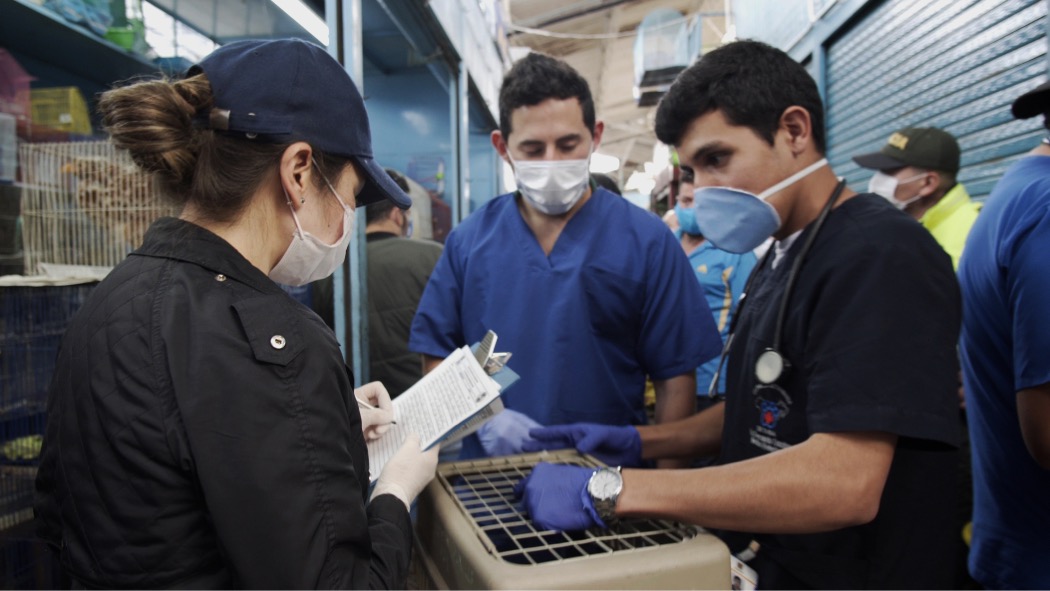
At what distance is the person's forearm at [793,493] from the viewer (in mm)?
943

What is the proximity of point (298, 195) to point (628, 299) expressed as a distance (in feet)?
3.30

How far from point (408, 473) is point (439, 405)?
0.68ft

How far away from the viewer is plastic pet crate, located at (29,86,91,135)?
150cm

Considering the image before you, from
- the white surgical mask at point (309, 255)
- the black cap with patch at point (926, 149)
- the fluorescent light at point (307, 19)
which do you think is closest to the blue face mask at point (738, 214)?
the white surgical mask at point (309, 255)

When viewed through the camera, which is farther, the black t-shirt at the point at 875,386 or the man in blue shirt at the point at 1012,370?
the man in blue shirt at the point at 1012,370

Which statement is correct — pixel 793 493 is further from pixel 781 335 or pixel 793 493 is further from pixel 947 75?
pixel 947 75

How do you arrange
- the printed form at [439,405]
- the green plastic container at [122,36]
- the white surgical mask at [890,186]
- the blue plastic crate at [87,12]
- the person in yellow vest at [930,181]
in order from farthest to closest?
1. the white surgical mask at [890,186]
2. the person in yellow vest at [930,181]
3. the green plastic container at [122,36]
4. the blue plastic crate at [87,12]
5. the printed form at [439,405]

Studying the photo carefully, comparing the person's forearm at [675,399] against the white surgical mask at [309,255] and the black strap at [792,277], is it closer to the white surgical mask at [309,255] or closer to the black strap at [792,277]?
the black strap at [792,277]

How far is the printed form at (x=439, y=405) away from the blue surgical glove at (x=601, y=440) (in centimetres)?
27

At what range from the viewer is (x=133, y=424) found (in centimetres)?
70

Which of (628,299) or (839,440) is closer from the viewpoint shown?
(839,440)

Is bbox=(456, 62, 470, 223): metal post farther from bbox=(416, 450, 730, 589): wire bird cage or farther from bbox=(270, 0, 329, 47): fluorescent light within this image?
bbox=(416, 450, 730, 589): wire bird cage

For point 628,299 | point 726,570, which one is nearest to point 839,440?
point 726,570

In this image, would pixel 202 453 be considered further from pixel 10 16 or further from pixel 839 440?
pixel 10 16
